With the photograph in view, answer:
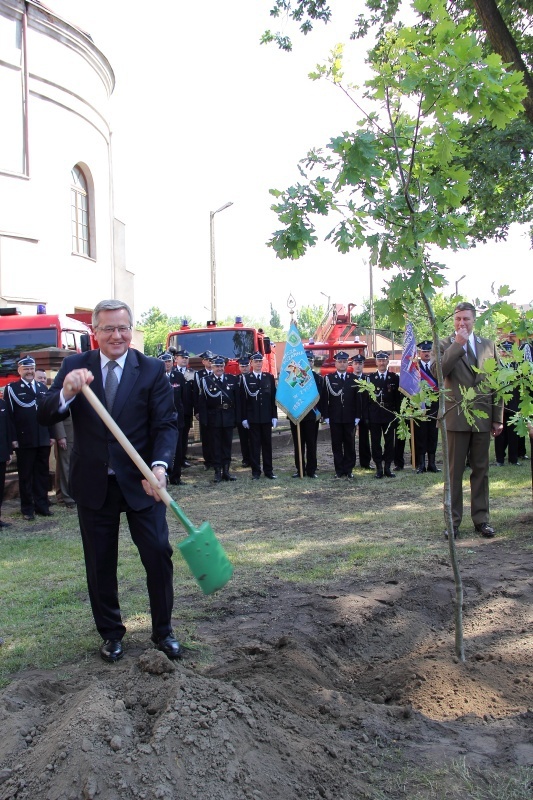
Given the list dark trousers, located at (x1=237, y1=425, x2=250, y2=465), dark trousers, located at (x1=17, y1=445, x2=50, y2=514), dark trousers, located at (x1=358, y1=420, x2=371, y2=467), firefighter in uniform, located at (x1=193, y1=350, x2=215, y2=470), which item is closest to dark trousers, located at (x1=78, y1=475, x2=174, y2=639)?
dark trousers, located at (x1=17, y1=445, x2=50, y2=514)

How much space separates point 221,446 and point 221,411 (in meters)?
0.68

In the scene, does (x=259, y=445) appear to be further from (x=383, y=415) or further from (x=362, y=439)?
(x=383, y=415)

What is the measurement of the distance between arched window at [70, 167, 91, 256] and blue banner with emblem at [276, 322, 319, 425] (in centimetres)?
1316

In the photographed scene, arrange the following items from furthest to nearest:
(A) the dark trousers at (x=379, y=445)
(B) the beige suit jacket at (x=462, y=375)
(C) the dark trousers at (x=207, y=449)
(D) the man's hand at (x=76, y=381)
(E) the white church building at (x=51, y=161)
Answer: (E) the white church building at (x=51, y=161)
(C) the dark trousers at (x=207, y=449)
(A) the dark trousers at (x=379, y=445)
(B) the beige suit jacket at (x=462, y=375)
(D) the man's hand at (x=76, y=381)

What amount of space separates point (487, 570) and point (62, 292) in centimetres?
1901

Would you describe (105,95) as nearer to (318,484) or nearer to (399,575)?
(318,484)

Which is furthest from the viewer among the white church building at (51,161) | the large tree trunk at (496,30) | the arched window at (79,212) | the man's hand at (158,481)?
the arched window at (79,212)

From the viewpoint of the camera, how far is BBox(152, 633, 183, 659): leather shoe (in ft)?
14.5

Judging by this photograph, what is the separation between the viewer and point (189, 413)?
1395 centimetres

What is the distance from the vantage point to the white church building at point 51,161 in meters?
20.4

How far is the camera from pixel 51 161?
22188mm

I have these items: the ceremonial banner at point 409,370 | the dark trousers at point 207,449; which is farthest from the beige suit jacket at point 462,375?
the dark trousers at point 207,449

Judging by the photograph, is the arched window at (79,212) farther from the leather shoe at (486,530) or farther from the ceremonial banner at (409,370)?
the leather shoe at (486,530)

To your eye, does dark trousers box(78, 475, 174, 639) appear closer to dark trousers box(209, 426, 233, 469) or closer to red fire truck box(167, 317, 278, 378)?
dark trousers box(209, 426, 233, 469)
